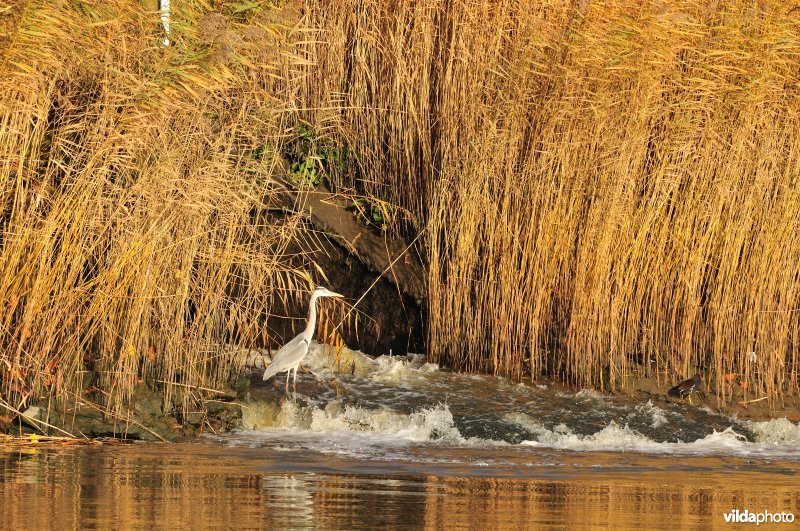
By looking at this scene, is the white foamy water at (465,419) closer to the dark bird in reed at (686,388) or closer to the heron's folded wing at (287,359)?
the dark bird in reed at (686,388)

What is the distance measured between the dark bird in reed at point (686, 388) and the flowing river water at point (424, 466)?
0.33ft

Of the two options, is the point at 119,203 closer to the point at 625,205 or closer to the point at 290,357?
the point at 290,357

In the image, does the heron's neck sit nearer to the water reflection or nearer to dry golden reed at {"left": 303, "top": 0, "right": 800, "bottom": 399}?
dry golden reed at {"left": 303, "top": 0, "right": 800, "bottom": 399}

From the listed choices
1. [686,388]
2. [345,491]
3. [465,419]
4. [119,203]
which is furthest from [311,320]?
[345,491]

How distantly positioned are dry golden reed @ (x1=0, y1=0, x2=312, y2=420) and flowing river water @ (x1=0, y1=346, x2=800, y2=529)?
630 mm

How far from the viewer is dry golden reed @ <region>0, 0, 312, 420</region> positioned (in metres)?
8.21

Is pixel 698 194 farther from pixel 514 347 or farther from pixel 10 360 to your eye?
pixel 10 360

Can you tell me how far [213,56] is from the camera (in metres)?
9.30

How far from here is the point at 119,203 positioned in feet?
27.5

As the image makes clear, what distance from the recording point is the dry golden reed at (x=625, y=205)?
10.3 meters

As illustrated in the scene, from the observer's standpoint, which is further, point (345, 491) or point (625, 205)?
point (625, 205)

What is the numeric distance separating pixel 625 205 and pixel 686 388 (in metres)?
1.43

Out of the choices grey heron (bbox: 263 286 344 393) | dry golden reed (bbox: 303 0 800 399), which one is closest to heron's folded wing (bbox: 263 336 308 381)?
grey heron (bbox: 263 286 344 393)

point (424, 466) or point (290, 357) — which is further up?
point (290, 357)
